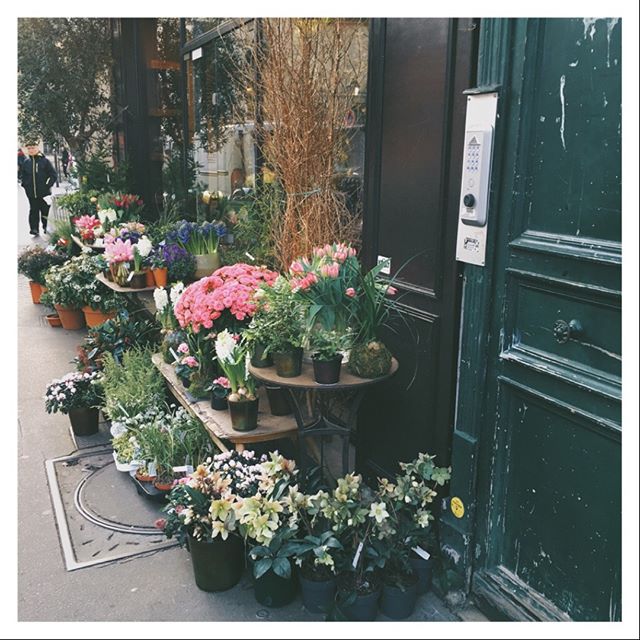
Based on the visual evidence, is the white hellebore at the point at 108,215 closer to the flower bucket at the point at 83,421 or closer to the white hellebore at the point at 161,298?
the white hellebore at the point at 161,298

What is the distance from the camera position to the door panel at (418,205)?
115 inches

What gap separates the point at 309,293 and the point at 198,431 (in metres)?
1.38

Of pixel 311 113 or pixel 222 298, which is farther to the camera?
pixel 311 113

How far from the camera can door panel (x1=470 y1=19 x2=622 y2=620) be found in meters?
2.31

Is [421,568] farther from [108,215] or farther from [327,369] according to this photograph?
[108,215]

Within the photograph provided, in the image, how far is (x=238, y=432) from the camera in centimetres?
360

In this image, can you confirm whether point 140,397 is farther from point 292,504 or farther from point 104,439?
point 292,504

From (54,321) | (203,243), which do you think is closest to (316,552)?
(203,243)

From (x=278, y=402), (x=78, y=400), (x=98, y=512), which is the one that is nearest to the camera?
(x=278, y=402)

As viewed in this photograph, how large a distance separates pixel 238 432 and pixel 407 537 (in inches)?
40.8

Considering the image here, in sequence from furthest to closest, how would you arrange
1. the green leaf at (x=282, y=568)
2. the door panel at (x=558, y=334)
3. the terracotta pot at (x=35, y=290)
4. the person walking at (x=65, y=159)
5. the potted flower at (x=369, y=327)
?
1. the person walking at (x=65, y=159)
2. the terracotta pot at (x=35, y=290)
3. the potted flower at (x=369, y=327)
4. the green leaf at (x=282, y=568)
5. the door panel at (x=558, y=334)

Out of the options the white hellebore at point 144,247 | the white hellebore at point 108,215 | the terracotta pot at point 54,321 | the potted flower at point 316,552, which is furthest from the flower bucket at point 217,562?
the terracotta pot at point 54,321

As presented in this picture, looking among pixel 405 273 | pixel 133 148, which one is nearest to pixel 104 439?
pixel 405 273

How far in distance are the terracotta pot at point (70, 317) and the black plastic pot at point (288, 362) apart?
16.1ft
